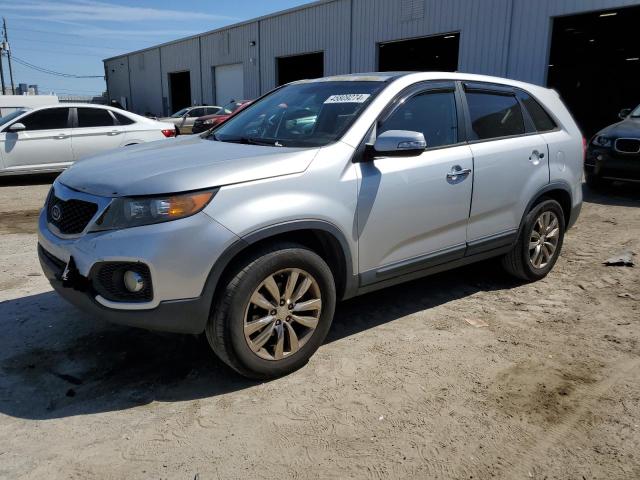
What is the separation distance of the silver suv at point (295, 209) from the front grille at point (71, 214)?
0.01m

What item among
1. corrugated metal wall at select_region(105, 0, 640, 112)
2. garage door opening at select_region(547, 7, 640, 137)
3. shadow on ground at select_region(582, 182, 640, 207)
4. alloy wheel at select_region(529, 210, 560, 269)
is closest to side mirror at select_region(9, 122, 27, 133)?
alloy wheel at select_region(529, 210, 560, 269)

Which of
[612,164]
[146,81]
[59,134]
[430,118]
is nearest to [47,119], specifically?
[59,134]

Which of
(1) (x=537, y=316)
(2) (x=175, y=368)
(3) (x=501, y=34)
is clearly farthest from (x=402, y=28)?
(2) (x=175, y=368)

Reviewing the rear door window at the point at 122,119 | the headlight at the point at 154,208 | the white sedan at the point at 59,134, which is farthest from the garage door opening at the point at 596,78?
the headlight at the point at 154,208

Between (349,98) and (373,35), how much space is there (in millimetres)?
18079

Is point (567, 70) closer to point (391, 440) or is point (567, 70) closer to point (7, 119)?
point (7, 119)

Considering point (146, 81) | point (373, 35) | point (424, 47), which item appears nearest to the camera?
point (373, 35)

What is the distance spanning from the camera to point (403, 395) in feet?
9.82

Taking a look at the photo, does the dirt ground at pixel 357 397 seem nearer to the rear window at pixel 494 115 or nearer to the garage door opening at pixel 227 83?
the rear window at pixel 494 115

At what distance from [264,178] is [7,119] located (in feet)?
28.7

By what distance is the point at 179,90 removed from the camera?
39.8 m

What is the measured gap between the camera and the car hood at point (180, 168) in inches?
107

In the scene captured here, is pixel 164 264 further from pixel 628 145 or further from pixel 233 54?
pixel 233 54

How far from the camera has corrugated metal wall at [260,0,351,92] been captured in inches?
849
